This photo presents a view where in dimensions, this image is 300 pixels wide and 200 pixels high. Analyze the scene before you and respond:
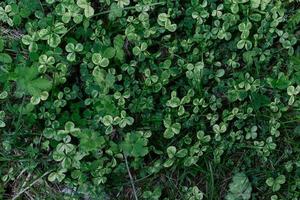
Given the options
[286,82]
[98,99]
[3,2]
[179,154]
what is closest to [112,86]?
[98,99]

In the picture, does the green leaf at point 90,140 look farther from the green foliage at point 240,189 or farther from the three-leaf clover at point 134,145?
the green foliage at point 240,189

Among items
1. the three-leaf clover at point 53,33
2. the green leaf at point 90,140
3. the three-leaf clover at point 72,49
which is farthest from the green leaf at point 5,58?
the green leaf at point 90,140

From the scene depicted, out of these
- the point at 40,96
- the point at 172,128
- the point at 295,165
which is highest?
the point at 40,96

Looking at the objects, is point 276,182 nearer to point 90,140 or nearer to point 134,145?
point 134,145

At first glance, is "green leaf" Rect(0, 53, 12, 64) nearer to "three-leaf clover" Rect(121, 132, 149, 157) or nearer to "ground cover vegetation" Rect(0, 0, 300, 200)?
"ground cover vegetation" Rect(0, 0, 300, 200)

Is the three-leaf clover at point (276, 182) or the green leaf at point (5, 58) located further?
the three-leaf clover at point (276, 182)

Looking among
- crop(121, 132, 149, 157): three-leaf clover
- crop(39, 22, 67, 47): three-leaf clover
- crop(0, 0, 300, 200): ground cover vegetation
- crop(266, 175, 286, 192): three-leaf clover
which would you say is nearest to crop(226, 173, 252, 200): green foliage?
crop(0, 0, 300, 200): ground cover vegetation

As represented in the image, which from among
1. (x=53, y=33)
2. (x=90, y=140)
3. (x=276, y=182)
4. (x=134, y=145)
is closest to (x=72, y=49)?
(x=53, y=33)

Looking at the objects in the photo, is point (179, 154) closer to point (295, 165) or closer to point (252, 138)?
point (252, 138)

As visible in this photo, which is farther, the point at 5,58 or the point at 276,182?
the point at 276,182
